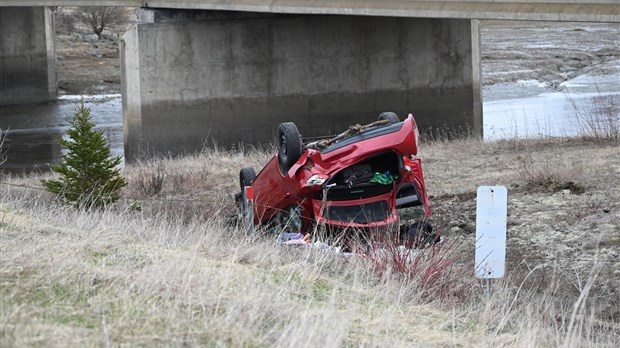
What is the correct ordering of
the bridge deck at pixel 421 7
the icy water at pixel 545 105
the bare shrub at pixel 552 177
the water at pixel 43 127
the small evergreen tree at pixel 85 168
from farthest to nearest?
the water at pixel 43 127 < the icy water at pixel 545 105 < the bridge deck at pixel 421 7 < the bare shrub at pixel 552 177 < the small evergreen tree at pixel 85 168

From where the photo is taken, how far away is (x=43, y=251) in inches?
247

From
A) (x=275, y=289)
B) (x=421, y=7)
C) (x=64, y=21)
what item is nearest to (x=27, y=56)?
(x=64, y=21)

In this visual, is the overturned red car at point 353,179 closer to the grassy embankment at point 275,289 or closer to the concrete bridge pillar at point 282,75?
the grassy embankment at point 275,289

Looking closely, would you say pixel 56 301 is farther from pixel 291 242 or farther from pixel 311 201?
pixel 311 201

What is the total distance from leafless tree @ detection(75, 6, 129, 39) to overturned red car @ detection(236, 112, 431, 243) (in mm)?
48971

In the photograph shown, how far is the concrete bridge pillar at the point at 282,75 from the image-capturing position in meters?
30.8

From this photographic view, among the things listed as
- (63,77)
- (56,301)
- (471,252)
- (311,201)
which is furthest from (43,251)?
(63,77)

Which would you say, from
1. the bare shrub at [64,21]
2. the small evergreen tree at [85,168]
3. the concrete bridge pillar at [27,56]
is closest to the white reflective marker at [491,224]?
the small evergreen tree at [85,168]

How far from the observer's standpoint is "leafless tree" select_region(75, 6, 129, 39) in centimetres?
5800

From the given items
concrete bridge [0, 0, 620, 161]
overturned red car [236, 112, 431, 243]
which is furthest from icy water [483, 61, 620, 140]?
overturned red car [236, 112, 431, 243]

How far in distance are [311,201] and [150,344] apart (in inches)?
221

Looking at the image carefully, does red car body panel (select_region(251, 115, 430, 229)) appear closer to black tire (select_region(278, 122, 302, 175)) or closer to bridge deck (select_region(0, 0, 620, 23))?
black tire (select_region(278, 122, 302, 175))

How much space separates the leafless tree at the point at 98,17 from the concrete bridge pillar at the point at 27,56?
12529 mm

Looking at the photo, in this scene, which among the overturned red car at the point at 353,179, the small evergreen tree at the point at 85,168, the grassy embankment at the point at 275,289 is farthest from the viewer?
the small evergreen tree at the point at 85,168
